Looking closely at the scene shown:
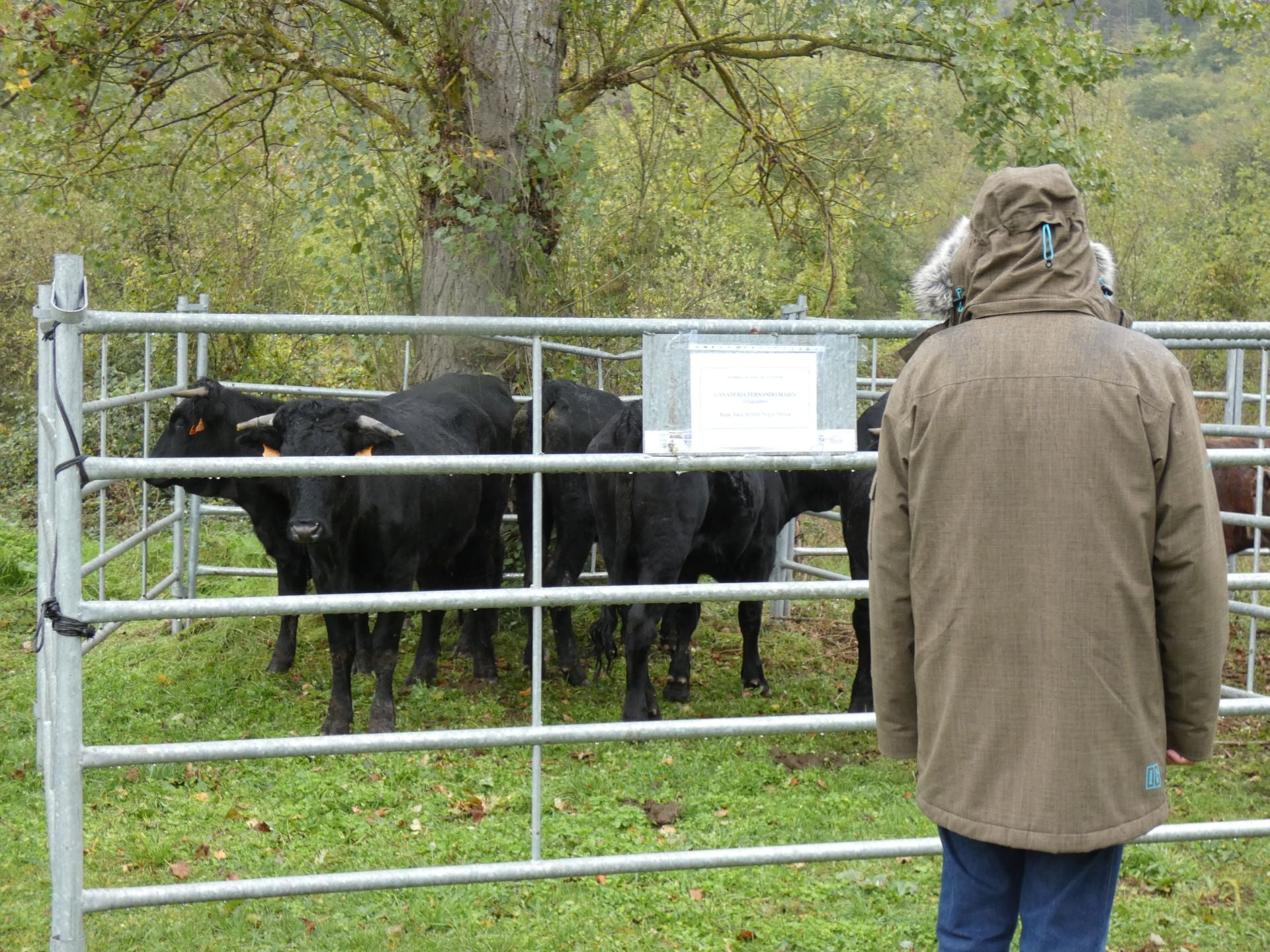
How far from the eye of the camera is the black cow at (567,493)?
7.68 meters

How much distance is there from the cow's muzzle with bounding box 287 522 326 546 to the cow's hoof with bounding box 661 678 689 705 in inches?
93.3

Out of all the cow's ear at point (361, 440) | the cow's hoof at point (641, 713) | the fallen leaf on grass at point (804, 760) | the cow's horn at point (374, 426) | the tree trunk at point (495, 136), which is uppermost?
the tree trunk at point (495, 136)

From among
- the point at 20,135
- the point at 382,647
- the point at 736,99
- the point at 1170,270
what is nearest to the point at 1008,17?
the point at 736,99

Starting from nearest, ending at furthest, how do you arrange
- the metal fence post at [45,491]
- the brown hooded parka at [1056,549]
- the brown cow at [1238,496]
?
the brown hooded parka at [1056,549] → the metal fence post at [45,491] → the brown cow at [1238,496]

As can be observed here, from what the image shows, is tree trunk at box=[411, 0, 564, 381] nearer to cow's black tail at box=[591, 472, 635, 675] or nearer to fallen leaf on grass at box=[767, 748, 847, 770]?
cow's black tail at box=[591, 472, 635, 675]

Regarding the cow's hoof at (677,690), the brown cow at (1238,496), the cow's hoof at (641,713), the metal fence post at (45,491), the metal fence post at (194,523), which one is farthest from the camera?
the brown cow at (1238,496)

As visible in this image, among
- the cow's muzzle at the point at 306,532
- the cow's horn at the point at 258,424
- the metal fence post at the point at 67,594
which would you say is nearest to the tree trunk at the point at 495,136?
the cow's horn at the point at 258,424

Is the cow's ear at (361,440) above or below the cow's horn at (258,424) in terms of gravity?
below

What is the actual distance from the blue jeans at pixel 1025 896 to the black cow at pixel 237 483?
547 cm

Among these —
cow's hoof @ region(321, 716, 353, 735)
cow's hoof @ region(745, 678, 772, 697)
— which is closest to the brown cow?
cow's hoof @ region(745, 678, 772, 697)

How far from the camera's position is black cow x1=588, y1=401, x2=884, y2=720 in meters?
6.78

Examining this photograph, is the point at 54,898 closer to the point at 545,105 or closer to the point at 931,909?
the point at 931,909

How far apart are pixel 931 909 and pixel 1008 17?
643cm

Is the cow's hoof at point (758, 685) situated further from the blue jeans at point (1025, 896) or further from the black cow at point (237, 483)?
the blue jeans at point (1025, 896)
